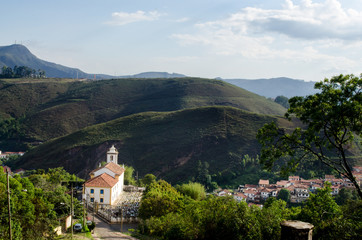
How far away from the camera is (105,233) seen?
2769 centimetres

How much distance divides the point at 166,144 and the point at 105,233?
57697 millimetres

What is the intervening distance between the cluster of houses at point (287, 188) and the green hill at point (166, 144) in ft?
40.6

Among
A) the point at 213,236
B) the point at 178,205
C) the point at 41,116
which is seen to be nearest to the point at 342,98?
the point at 213,236

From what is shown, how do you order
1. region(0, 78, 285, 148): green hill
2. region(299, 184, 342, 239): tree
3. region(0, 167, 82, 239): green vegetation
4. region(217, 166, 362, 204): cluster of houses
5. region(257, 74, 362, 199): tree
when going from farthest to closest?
1. region(0, 78, 285, 148): green hill
2. region(217, 166, 362, 204): cluster of houses
3. region(0, 167, 82, 239): green vegetation
4. region(299, 184, 342, 239): tree
5. region(257, 74, 362, 199): tree

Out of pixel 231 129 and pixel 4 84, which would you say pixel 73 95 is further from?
pixel 231 129

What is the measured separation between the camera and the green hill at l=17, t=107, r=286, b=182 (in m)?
77.1

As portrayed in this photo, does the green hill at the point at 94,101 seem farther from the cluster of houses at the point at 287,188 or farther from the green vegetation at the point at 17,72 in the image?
the cluster of houses at the point at 287,188

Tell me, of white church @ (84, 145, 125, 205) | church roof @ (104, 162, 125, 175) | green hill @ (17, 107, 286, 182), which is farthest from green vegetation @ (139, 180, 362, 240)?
green hill @ (17, 107, 286, 182)

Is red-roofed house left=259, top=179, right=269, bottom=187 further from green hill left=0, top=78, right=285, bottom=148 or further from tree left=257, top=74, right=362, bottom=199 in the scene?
green hill left=0, top=78, right=285, bottom=148

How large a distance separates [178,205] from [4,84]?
136 meters

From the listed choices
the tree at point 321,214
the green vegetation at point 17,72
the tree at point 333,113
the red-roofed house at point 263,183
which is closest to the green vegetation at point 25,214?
the tree at point 333,113

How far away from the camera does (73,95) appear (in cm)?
14362

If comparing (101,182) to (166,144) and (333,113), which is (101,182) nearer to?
(333,113)

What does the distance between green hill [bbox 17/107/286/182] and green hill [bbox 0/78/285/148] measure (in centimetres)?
2368
